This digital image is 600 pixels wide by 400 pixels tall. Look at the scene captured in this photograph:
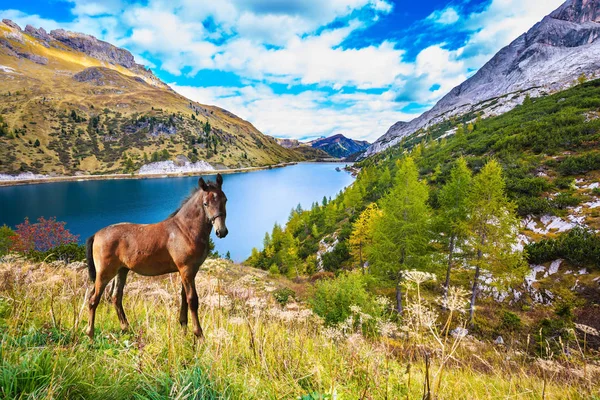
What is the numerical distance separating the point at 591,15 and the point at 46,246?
10215 inches

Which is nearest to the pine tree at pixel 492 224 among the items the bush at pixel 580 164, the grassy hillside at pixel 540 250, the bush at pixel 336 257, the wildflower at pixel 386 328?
the grassy hillside at pixel 540 250

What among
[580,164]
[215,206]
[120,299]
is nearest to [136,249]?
[120,299]

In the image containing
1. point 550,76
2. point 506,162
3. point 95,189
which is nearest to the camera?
point 506,162

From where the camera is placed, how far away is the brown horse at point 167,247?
3.68 metres

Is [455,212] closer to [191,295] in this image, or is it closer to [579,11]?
[191,295]

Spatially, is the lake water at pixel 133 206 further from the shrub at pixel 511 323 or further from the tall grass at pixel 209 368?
the tall grass at pixel 209 368

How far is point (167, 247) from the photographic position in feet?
12.5

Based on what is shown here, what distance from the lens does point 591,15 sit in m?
152

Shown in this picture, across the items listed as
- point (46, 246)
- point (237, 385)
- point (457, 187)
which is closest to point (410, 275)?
point (237, 385)

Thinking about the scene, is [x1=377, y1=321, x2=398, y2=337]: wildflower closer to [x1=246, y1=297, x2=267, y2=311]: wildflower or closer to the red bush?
[x1=246, y1=297, x2=267, y2=311]: wildflower

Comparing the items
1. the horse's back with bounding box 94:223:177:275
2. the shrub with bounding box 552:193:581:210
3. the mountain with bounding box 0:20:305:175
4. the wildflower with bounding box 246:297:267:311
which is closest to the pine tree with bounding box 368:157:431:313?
the shrub with bounding box 552:193:581:210

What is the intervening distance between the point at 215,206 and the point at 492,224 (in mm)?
17494

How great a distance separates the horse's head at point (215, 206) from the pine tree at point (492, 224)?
16.4 meters

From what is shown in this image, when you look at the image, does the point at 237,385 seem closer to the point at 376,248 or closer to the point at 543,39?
the point at 376,248
